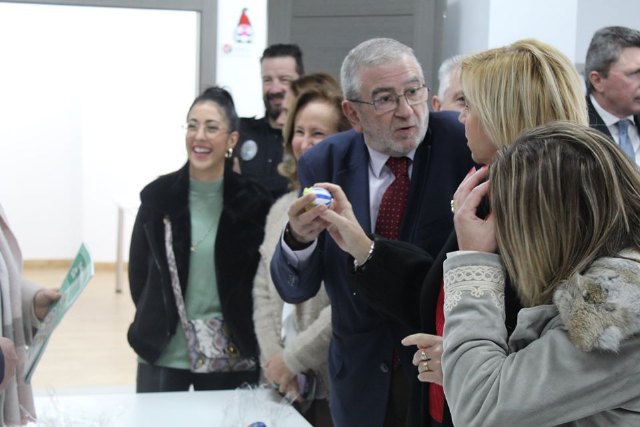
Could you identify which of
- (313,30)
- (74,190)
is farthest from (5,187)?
(313,30)

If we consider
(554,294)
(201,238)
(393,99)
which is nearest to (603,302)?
(554,294)

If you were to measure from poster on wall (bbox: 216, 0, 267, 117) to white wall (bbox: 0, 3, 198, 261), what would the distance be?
3752 millimetres

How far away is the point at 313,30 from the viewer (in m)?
5.79

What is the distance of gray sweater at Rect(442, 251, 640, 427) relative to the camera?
1.23 meters

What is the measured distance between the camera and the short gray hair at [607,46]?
165 inches

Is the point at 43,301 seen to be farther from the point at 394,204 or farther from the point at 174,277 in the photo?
the point at 394,204

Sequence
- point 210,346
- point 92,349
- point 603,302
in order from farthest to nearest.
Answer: point 92,349, point 210,346, point 603,302

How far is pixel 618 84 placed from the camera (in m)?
4.16

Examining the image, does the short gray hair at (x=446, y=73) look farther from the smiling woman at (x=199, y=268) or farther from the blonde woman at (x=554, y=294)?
the blonde woman at (x=554, y=294)

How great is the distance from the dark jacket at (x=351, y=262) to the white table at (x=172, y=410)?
0.20 metres

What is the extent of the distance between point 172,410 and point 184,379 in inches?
22.6

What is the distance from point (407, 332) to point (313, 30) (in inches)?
153

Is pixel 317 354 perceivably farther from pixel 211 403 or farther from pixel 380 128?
pixel 380 128

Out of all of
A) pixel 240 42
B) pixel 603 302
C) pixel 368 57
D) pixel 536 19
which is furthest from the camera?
pixel 240 42
